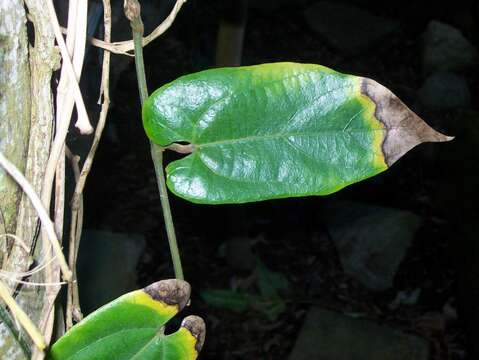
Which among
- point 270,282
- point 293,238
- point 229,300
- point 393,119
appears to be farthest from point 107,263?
point 393,119

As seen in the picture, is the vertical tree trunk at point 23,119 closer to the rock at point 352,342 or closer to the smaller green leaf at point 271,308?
the rock at point 352,342

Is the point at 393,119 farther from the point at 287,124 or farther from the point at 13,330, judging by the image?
the point at 13,330

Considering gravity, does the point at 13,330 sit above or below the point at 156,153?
below

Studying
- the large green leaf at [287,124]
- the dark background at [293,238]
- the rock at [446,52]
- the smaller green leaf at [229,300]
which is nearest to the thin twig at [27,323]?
the large green leaf at [287,124]

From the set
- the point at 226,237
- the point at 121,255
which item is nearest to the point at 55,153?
the point at 121,255

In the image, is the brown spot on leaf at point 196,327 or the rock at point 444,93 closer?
the brown spot on leaf at point 196,327

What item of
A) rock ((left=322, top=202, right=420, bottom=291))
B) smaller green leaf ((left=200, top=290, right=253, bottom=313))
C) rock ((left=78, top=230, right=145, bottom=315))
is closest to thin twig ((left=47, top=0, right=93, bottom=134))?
rock ((left=78, top=230, right=145, bottom=315))

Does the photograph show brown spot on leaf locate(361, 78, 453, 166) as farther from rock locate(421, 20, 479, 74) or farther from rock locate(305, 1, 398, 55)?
rock locate(305, 1, 398, 55)
